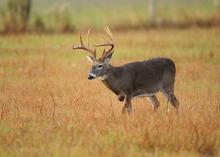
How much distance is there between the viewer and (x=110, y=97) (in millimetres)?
14930

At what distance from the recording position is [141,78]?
1341 cm

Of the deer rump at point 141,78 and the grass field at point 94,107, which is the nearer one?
the grass field at point 94,107

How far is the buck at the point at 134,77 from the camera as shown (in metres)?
13.2

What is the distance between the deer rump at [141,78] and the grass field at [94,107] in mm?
313

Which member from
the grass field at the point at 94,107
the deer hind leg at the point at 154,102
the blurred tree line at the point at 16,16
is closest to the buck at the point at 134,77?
the deer hind leg at the point at 154,102

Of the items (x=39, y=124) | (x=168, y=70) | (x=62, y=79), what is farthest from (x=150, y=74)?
(x=62, y=79)

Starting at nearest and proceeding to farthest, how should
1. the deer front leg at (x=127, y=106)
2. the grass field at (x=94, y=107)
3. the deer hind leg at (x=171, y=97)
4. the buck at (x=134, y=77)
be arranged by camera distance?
the grass field at (x=94, y=107) < the deer front leg at (x=127, y=106) < the buck at (x=134, y=77) < the deer hind leg at (x=171, y=97)

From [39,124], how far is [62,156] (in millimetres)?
2098

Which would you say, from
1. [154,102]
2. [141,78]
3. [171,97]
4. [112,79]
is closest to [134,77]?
[141,78]

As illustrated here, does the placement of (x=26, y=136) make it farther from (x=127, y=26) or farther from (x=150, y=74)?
(x=127, y=26)

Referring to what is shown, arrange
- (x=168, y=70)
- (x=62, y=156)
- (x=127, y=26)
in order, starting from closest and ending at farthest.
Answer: (x=62, y=156), (x=168, y=70), (x=127, y=26)

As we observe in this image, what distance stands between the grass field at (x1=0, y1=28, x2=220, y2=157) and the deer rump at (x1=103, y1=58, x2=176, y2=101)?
31 centimetres

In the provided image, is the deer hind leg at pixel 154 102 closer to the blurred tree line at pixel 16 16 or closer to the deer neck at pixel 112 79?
the deer neck at pixel 112 79

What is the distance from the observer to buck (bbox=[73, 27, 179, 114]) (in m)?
13.2
